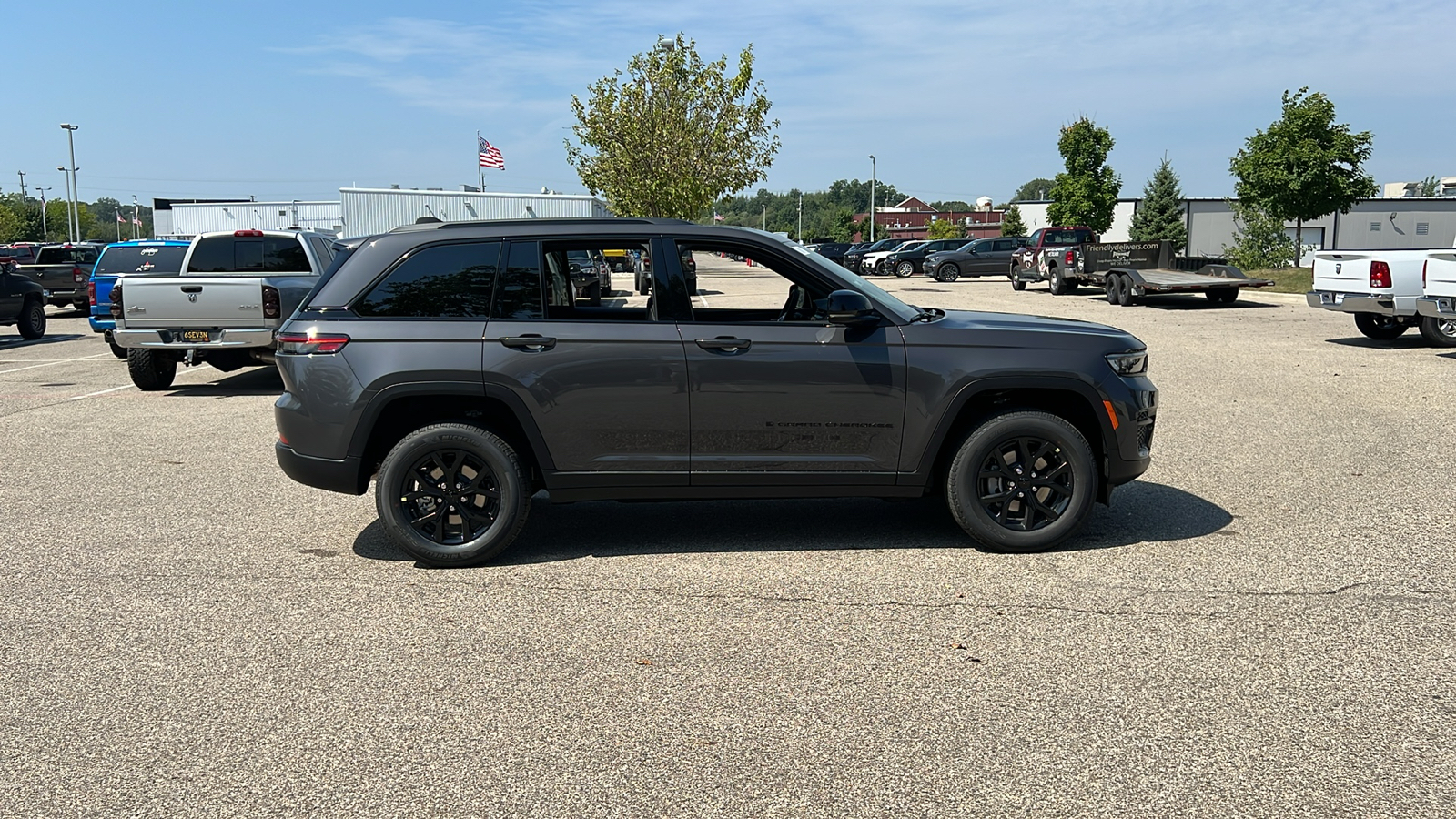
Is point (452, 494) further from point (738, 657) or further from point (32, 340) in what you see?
point (32, 340)

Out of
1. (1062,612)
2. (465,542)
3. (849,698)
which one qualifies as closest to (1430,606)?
(1062,612)

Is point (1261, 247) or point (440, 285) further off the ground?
point (1261, 247)

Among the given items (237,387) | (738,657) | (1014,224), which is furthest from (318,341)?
(1014,224)

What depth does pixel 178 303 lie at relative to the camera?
12.8m

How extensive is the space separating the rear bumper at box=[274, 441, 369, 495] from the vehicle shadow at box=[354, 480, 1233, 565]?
30cm

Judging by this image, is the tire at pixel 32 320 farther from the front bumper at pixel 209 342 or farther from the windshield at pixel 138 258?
the front bumper at pixel 209 342

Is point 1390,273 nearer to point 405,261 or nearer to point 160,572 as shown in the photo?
point 405,261

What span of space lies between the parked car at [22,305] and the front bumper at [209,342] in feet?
35.3

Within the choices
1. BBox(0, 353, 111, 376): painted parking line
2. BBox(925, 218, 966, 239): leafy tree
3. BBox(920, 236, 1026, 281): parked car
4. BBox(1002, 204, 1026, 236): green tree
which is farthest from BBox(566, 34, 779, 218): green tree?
BBox(925, 218, 966, 239): leafy tree

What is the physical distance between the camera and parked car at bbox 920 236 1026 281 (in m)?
42.3

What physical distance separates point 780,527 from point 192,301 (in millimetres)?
8795

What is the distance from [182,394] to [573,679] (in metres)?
10.4

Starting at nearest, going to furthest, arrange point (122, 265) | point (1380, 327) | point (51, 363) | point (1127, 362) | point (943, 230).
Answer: point (1127, 362), point (1380, 327), point (51, 363), point (122, 265), point (943, 230)

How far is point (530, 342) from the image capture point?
235 inches
